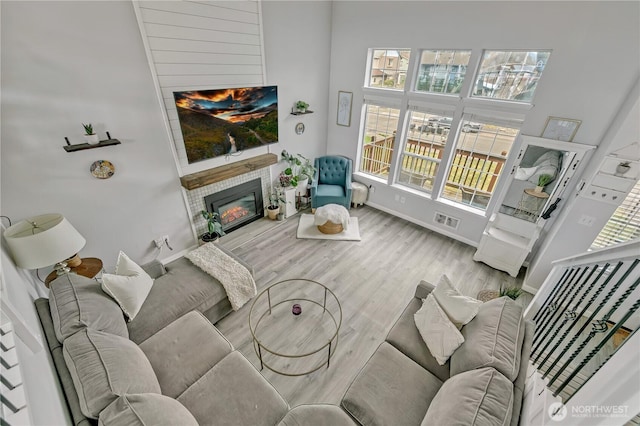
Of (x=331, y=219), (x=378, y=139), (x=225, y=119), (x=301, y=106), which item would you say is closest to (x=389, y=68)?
(x=378, y=139)

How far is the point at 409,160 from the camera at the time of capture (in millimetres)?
4531

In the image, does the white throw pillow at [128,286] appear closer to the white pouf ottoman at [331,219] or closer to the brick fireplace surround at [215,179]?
the brick fireplace surround at [215,179]

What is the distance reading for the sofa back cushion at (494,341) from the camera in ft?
5.49

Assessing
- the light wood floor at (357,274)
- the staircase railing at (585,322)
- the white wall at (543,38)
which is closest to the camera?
the staircase railing at (585,322)

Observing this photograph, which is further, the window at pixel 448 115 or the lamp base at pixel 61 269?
the window at pixel 448 115

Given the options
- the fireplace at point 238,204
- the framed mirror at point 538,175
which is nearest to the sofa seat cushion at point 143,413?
the fireplace at point 238,204

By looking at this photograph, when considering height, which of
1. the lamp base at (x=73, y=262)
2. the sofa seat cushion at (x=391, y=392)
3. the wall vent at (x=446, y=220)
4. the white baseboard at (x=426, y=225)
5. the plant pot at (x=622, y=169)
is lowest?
the white baseboard at (x=426, y=225)

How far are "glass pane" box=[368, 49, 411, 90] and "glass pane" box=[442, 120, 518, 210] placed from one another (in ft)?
4.04

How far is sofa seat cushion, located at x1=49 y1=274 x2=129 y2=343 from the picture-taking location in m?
1.73

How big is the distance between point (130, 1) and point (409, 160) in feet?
13.2

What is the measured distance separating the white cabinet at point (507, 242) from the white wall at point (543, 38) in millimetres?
332

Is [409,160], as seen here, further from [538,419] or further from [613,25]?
[538,419]

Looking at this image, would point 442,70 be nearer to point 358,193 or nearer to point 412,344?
point 358,193

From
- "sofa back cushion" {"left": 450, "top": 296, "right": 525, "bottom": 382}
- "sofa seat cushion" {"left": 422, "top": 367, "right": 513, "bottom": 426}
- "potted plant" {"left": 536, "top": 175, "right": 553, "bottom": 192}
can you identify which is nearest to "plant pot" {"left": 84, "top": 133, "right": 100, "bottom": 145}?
"sofa seat cushion" {"left": 422, "top": 367, "right": 513, "bottom": 426}
